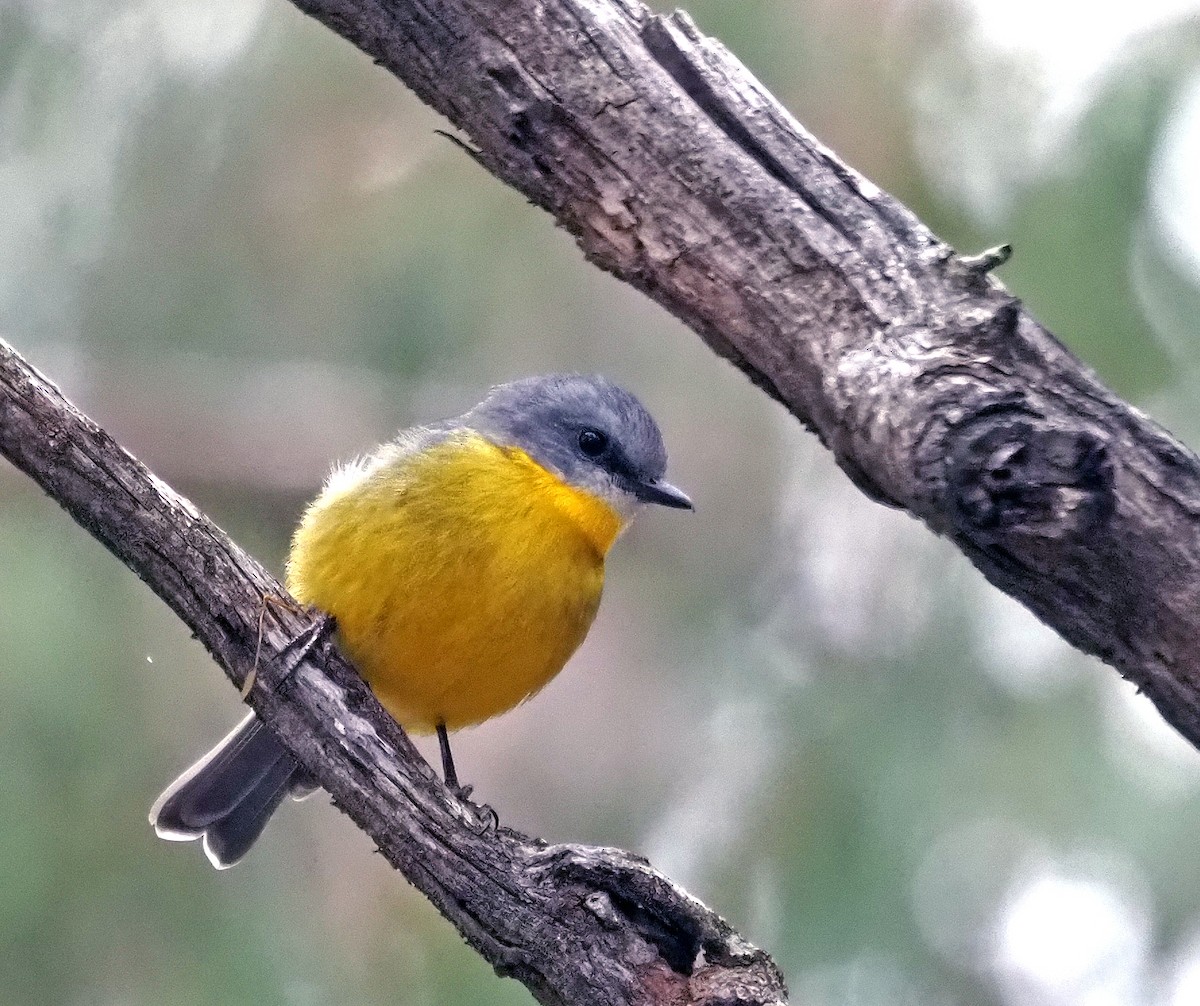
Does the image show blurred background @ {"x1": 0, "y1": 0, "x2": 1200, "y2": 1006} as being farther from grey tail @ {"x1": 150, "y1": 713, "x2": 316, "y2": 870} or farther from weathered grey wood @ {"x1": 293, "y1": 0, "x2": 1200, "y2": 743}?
weathered grey wood @ {"x1": 293, "y1": 0, "x2": 1200, "y2": 743}

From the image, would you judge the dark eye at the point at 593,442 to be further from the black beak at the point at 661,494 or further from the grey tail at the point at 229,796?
the grey tail at the point at 229,796

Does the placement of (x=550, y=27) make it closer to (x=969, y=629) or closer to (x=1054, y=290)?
(x=1054, y=290)

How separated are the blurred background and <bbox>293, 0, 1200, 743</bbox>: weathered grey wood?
1683 mm

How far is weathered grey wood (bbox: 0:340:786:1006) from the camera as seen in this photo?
2693 mm

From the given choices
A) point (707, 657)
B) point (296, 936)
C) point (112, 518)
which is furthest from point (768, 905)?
point (112, 518)

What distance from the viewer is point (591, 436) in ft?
13.3

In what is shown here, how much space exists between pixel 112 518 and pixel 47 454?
0.52 feet

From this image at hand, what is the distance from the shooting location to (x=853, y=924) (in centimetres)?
434

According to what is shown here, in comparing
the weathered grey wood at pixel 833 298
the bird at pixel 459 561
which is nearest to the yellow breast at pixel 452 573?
the bird at pixel 459 561

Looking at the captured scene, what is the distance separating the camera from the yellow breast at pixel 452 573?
3.50m

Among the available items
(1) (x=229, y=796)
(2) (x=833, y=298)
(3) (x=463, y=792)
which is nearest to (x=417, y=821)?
(3) (x=463, y=792)

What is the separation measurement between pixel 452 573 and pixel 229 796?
3.36 feet

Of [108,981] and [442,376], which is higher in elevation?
[442,376]

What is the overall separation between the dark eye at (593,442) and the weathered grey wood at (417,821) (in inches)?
52.8
